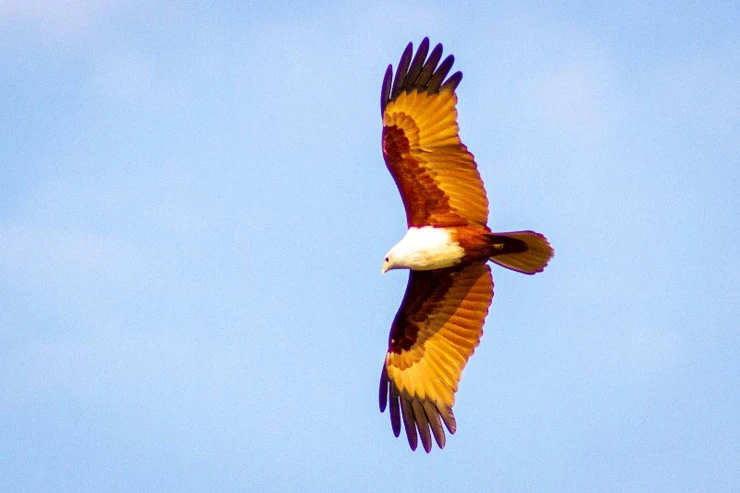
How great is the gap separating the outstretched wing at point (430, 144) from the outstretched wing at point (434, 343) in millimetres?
755

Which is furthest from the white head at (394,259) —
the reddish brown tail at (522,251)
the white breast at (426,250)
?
the reddish brown tail at (522,251)

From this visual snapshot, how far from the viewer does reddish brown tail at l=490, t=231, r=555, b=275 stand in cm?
1265

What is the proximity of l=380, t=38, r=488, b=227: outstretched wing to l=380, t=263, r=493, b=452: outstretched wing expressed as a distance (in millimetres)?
755

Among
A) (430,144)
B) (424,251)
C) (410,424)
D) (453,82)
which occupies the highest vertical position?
(453,82)

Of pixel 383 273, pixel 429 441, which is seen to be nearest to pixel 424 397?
pixel 429 441

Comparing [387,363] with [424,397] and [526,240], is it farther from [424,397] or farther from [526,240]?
[526,240]

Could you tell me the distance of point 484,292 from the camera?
1370 cm

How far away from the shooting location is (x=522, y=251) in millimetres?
12867

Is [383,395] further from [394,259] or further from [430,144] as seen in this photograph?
[430,144]

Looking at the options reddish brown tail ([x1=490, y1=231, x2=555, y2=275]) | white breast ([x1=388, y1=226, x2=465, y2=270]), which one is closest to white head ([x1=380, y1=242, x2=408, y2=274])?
white breast ([x1=388, y1=226, x2=465, y2=270])

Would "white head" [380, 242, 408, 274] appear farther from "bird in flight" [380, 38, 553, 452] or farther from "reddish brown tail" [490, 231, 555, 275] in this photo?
"reddish brown tail" [490, 231, 555, 275]

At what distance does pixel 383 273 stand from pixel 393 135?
4.54 ft

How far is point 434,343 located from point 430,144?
2227 mm

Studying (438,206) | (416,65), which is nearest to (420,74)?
(416,65)
